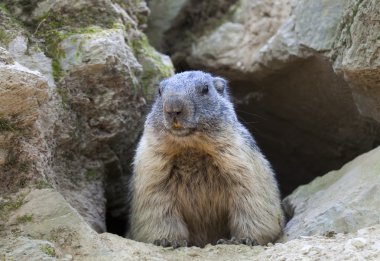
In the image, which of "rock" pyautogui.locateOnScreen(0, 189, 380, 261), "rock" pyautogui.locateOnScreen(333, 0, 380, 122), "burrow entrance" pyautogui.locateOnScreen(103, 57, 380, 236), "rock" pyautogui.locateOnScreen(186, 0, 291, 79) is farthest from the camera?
"rock" pyautogui.locateOnScreen(186, 0, 291, 79)

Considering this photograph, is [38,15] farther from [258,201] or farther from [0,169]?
[258,201]

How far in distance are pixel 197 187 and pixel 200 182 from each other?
0.16 feet

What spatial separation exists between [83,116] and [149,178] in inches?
33.3

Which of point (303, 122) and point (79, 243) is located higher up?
point (303, 122)

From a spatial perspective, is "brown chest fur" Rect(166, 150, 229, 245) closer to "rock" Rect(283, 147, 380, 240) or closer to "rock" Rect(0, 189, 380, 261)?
"rock" Rect(283, 147, 380, 240)

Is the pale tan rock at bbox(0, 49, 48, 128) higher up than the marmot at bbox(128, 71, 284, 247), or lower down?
higher up

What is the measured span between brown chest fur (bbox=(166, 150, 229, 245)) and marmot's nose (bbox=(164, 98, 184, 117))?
435mm

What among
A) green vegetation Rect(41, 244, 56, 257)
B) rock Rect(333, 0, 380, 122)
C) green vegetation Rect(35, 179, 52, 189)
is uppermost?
rock Rect(333, 0, 380, 122)

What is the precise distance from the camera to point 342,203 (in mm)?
4633

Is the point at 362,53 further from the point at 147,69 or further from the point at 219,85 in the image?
the point at 147,69

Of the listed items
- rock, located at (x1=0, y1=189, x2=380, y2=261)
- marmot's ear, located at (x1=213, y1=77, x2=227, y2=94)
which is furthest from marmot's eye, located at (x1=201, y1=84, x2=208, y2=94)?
rock, located at (x1=0, y1=189, x2=380, y2=261)

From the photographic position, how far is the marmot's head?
4.94 m

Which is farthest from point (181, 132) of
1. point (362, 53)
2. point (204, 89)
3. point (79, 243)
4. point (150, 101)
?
point (362, 53)

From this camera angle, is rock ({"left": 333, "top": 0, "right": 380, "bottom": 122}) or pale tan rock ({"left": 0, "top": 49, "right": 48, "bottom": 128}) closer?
pale tan rock ({"left": 0, "top": 49, "right": 48, "bottom": 128})
